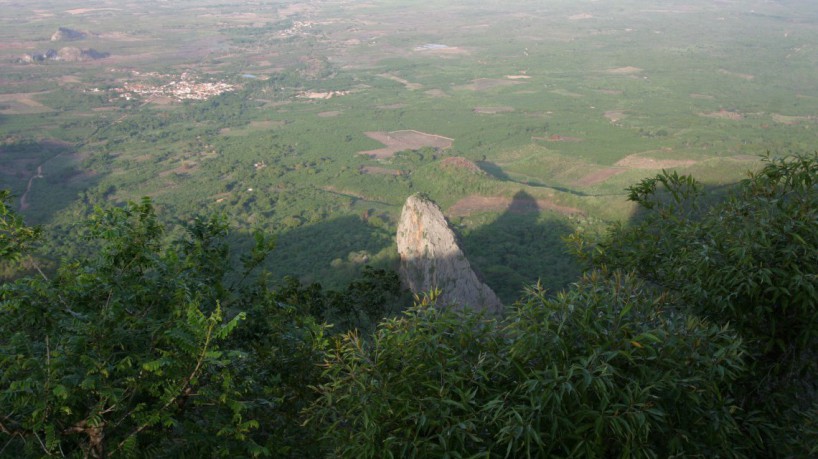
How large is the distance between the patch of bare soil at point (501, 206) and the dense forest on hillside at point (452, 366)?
34959 mm

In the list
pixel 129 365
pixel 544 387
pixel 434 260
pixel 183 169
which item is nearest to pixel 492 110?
pixel 183 169

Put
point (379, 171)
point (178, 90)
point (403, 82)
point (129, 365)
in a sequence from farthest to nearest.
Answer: point (403, 82), point (178, 90), point (379, 171), point (129, 365)

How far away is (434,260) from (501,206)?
19808 millimetres

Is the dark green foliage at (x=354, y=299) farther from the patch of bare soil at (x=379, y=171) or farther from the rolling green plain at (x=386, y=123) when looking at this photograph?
the patch of bare soil at (x=379, y=171)

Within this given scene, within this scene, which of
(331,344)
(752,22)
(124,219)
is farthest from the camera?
(752,22)

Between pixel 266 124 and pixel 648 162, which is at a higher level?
pixel 648 162

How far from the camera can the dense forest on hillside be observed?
4656mm

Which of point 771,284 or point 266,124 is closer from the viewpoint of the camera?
point 771,284

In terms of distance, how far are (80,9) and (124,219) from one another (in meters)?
200

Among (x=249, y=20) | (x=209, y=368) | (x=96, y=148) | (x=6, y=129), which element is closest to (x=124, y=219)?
(x=209, y=368)

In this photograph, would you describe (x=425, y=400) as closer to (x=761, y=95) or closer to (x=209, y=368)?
(x=209, y=368)

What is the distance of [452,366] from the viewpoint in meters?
5.21

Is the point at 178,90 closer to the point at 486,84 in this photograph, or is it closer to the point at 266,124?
the point at 266,124

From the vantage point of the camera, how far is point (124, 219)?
21.5ft
